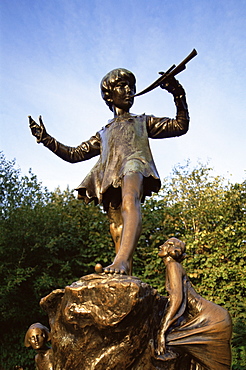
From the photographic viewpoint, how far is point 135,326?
2.21m

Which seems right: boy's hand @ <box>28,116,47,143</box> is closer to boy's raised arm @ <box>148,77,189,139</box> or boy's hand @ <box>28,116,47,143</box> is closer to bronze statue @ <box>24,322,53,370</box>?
boy's raised arm @ <box>148,77,189,139</box>

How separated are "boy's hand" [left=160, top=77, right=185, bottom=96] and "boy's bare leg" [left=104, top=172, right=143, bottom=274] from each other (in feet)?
2.61

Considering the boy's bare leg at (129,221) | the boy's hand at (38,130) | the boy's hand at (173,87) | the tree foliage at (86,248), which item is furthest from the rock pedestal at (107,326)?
the tree foliage at (86,248)

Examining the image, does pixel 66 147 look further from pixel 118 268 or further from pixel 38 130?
pixel 118 268

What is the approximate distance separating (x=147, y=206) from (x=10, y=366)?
4.90m

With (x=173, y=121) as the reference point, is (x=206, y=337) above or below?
below

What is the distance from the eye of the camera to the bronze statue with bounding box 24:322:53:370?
8.25 feet

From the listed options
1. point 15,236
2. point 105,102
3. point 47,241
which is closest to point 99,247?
point 47,241

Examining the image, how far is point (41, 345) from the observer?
255 cm

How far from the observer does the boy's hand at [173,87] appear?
3352mm

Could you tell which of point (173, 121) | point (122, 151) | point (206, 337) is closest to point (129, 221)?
point (122, 151)

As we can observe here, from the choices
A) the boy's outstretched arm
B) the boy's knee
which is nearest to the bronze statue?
the boy's knee

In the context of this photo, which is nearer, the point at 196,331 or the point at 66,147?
the point at 196,331

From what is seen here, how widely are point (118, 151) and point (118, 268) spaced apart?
1.31m
